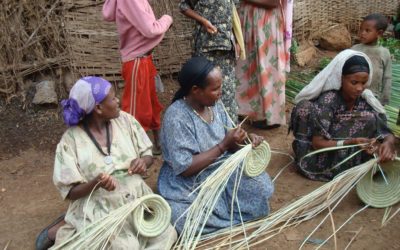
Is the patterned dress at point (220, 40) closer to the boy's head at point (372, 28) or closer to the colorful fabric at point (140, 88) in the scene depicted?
the colorful fabric at point (140, 88)

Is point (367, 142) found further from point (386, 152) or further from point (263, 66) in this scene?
point (263, 66)

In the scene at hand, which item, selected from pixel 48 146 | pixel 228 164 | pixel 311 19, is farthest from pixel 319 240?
pixel 311 19

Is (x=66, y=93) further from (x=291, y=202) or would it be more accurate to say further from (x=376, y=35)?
(x=376, y=35)

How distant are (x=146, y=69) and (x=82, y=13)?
54.9 inches

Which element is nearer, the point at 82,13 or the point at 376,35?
the point at 376,35

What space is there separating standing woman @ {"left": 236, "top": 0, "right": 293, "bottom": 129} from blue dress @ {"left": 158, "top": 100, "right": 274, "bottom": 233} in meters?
1.37

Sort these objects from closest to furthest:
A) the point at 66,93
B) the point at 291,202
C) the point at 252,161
Answer: the point at 252,161
the point at 291,202
the point at 66,93

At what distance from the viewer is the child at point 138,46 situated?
3389 mm

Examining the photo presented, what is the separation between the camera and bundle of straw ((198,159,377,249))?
283 cm

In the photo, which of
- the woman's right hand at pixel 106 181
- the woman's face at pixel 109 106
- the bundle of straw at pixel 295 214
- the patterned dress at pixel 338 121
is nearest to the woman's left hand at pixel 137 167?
the woman's right hand at pixel 106 181

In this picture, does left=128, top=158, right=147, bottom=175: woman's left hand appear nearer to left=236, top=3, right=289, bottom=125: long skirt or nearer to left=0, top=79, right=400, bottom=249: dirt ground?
left=0, top=79, right=400, bottom=249: dirt ground

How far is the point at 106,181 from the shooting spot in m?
2.44

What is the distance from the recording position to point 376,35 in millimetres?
4117

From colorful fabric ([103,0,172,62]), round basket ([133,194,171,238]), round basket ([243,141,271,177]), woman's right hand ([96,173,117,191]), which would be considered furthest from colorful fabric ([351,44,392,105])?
woman's right hand ([96,173,117,191])
